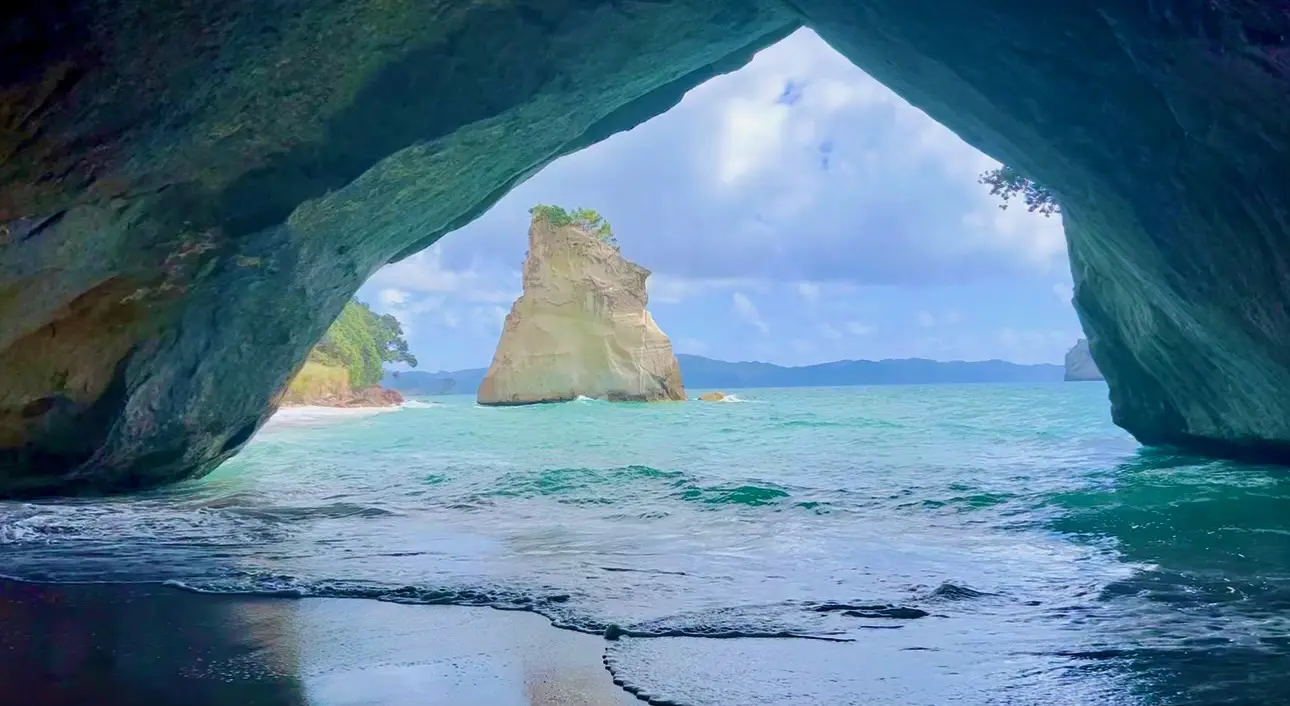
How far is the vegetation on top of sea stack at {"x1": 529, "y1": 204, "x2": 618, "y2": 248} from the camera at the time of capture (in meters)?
50.3

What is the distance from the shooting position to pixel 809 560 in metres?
6.10

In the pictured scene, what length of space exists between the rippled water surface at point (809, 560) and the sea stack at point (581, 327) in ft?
114

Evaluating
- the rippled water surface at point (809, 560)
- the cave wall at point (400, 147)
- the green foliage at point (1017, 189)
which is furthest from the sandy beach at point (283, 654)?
the green foliage at point (1017, 189)

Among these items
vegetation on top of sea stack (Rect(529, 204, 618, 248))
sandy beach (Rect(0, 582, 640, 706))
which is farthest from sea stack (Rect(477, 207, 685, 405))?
sandy beach (Rect(0, 582, 640, 706))

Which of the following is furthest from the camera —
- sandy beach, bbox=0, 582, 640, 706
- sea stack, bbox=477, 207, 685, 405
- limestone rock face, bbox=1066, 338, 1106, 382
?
limestone rock face, bbox=1066, 338, 1106, 382

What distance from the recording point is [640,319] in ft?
162

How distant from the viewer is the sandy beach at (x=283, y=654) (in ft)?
10.1

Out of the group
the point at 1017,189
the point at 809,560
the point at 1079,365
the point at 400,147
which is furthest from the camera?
the point at 1079,365

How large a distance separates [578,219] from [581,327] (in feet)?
21.3

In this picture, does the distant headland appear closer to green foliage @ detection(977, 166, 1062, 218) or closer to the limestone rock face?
green foliage @ detection(977, 166, 1062, 218)

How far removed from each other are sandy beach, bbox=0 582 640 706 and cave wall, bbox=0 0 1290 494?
278 cm

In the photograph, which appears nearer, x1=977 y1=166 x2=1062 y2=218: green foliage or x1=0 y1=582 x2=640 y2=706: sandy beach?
x1=0 y1=582 x2=640 y2=706: sandy beach

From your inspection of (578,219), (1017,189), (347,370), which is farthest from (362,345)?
(1017,189)

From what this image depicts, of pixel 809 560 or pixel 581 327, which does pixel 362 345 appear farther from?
pixel 809 560
